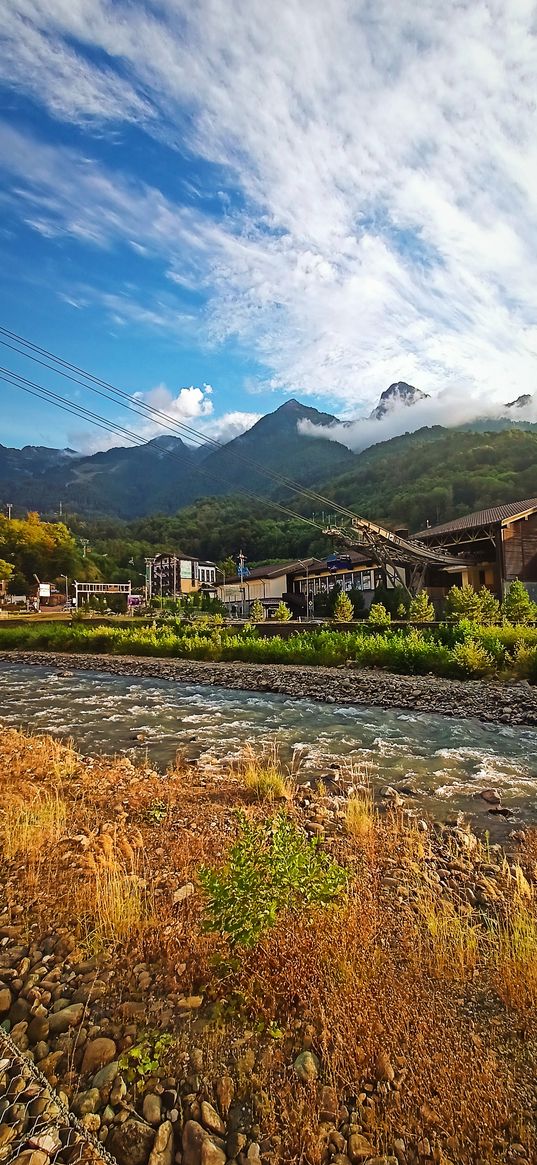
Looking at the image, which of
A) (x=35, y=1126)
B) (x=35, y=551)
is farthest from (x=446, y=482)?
(x=35, y=1126)

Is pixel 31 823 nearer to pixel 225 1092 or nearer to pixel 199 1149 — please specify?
pixel 225 1092

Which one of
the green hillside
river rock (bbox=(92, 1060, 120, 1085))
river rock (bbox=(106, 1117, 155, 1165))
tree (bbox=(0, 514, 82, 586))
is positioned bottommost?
river rock (bbox=(106, 1117, 155, 1165))

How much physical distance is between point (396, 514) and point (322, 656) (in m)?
57.9

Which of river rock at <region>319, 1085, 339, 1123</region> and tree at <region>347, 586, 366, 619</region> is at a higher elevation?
tree at <region>347, 586, 366, 619</region>

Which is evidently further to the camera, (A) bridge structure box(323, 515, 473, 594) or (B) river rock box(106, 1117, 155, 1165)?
(A) bridge structure box(323, 515, 473, 594)

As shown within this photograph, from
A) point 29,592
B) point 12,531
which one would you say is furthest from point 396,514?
point 12,531

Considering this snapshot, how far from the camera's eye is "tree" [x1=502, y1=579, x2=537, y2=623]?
21438mm

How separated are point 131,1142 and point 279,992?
0.89 m

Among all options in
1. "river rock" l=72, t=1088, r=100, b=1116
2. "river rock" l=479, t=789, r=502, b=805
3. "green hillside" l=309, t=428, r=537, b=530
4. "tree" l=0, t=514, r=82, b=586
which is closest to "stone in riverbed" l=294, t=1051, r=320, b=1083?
"river rock" l=72, t=1088, r=100, b=1116

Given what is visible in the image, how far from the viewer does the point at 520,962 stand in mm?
2852

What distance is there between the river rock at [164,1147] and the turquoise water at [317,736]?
4131mm

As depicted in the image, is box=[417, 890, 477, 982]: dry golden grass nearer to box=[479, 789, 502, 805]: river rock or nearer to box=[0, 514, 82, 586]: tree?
box=[479, 789, 502, 805]: river rock

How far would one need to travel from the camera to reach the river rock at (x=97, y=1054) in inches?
92.4

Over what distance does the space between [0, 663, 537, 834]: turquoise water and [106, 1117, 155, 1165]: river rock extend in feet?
13.8
